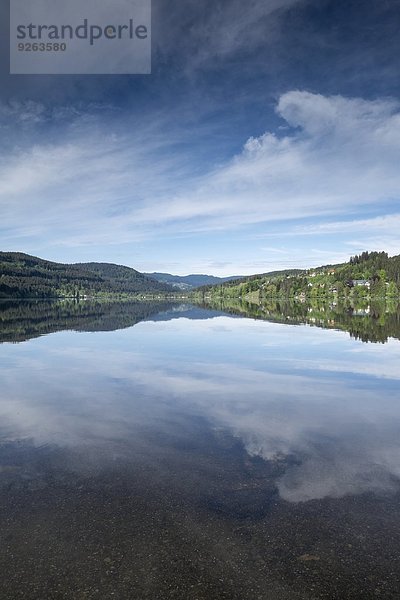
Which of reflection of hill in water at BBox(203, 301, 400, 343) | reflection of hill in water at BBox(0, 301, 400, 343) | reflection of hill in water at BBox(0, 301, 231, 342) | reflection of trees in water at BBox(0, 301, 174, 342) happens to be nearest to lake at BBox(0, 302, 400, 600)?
reflection of hill in water at BBox(203, 301, 400, 343)

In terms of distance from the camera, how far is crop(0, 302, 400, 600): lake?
893 centimetres

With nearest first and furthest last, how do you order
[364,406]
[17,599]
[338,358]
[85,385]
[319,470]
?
[17,599] → [319,470] → [364,406] → [85,385] → [338,358]

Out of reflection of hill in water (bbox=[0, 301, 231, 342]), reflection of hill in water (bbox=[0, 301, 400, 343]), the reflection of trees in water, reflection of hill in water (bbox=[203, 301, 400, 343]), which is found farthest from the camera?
reflection of hill in water (bbox=[0, 301, 231, 342])

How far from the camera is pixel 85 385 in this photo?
28.3 m

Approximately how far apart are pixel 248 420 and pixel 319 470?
20.6 ft

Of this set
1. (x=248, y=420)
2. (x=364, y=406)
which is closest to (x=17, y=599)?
(x=248, y=420)

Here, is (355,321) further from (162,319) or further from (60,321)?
(60,321)

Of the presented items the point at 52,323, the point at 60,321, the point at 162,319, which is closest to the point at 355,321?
the point at 162,319

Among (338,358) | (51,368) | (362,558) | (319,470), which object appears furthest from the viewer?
(338,358)

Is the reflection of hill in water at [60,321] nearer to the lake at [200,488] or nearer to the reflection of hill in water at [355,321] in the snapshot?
the reflection of hill in water at [355,321]

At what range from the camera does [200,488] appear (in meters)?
13.0

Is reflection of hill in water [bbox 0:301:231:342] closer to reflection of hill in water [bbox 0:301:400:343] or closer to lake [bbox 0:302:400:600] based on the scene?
reflection of hill in water [bbox 0:301:400:343]

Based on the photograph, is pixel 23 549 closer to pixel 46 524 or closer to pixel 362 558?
pixel 46 524

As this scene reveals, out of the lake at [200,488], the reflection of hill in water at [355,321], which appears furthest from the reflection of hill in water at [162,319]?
the lake at [200,488]
